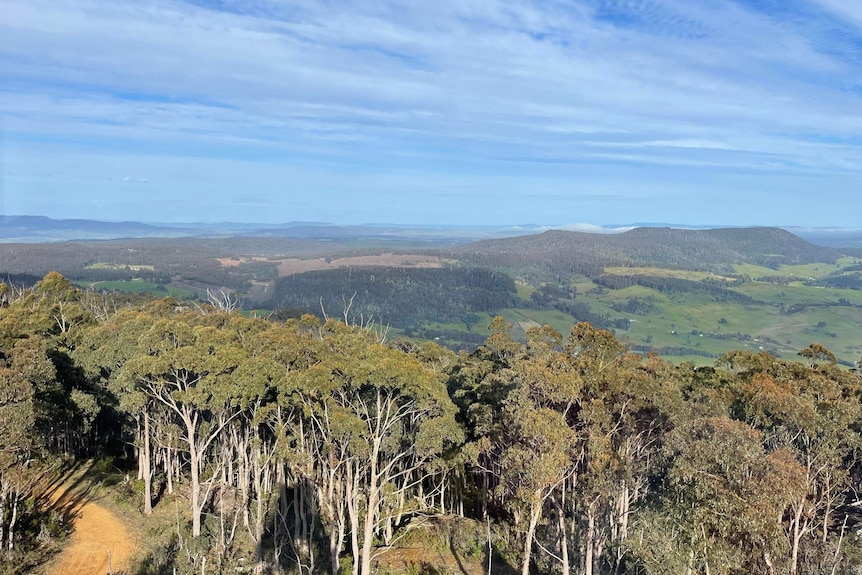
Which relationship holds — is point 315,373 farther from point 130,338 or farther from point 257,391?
point 130,338

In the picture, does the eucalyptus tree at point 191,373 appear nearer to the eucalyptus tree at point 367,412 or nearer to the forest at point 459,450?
the forest at point 459,450

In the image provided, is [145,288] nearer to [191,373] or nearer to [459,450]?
[191,373]

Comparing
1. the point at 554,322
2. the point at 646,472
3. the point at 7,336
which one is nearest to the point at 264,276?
the point at 554,322

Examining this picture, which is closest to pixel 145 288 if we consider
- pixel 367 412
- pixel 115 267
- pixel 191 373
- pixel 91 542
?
pixel 115 267

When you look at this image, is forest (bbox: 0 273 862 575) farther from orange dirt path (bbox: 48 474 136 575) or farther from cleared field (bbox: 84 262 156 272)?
cleared field (bbox: 84 262 156 272)

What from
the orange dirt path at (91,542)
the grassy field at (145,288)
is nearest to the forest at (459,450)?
the orange dirt path at (91,542)

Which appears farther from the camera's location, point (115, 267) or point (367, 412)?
point (115, 267)
